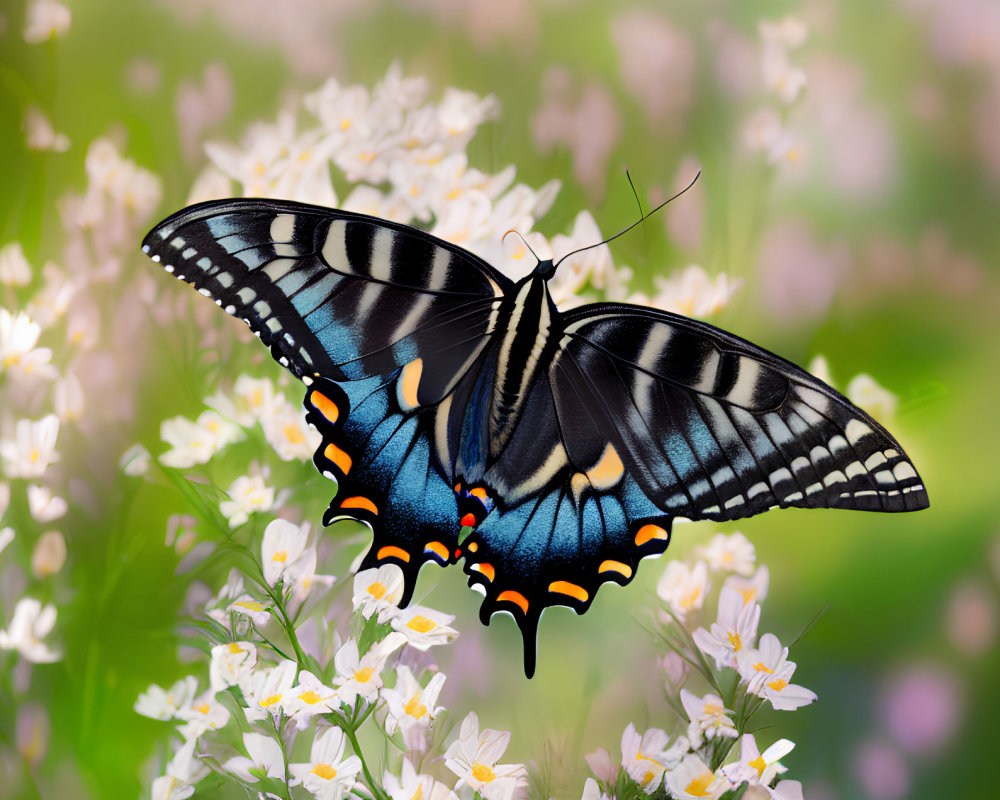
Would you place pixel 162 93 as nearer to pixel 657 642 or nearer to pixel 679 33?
pixel 679 33

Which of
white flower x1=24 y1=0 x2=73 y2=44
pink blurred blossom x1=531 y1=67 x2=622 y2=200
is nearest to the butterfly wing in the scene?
pink blurred blossom x1=531 y1=67 x2=622 y2=200

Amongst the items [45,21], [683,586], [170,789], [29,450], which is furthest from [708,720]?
[45,21]

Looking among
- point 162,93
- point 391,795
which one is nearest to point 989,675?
point 391,795

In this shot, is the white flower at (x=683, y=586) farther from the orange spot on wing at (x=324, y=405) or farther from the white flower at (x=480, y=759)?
the orange spot on wing at (x=324, y=405)

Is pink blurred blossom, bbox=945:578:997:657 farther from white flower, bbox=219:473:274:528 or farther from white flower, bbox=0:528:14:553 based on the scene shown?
white flower, bbox=0:528:14:553

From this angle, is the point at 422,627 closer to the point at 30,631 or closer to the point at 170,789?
the point at 170,789

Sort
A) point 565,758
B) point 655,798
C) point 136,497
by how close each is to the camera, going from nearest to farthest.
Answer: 1. point 655,798
2. point 565,758
3. point 136,497
